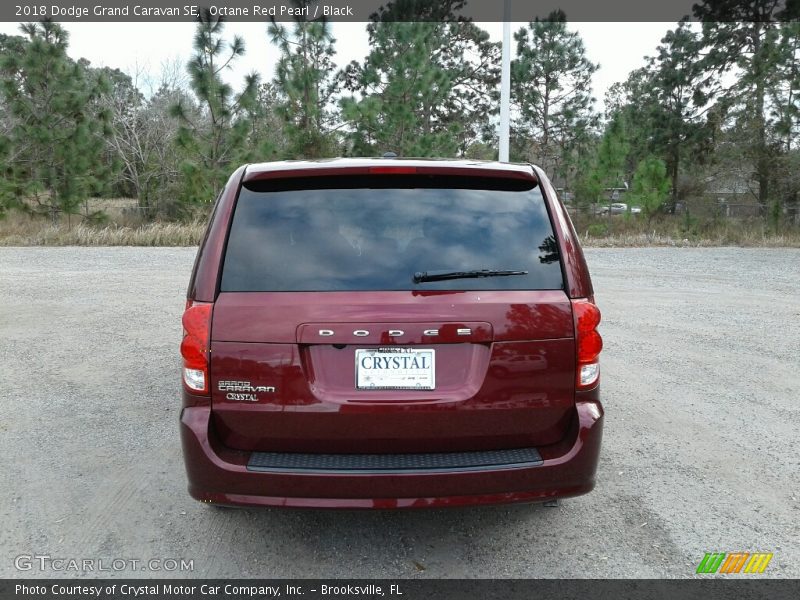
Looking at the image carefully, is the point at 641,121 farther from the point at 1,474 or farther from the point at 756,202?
the point at 1,474

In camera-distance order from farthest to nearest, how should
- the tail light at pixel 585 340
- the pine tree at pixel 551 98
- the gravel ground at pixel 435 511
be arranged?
the pine tree at pixel 551 98, the gravel ground at pixel 435 511, the tail light at pixel 585 340

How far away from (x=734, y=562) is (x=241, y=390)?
2.35 m

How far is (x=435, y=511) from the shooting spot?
3.28 m

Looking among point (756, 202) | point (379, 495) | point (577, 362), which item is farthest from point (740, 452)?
point (756, 202)

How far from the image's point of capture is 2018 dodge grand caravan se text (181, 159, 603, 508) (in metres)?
2.47

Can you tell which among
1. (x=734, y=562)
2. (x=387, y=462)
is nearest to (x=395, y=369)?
(x=387, y=462)

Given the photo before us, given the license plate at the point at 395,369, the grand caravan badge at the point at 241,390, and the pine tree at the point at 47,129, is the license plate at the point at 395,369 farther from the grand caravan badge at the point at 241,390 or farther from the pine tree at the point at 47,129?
the pine tree at the point at 47,129

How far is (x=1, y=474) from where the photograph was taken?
3.68m

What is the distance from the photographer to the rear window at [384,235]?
A: 255cm

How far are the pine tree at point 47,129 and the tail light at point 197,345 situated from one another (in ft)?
63.9

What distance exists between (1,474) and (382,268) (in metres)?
2.82

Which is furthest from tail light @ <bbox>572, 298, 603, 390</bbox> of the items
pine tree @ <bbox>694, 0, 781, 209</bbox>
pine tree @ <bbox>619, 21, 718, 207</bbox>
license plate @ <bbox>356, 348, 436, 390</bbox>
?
pine tree @ <bbox>619, 21, 718, 207</bbox>

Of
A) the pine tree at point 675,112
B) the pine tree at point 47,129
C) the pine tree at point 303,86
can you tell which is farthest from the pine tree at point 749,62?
the pine tree at point 47,129

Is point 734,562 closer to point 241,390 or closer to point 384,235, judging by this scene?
point 384,235
